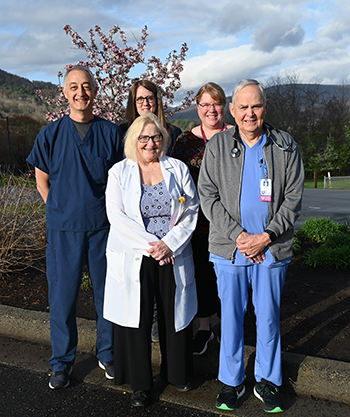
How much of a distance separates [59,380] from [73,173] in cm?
164

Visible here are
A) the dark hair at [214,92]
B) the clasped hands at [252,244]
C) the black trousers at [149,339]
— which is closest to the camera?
the clasped hands at [252,244]

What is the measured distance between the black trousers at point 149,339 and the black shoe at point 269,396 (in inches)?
21.4

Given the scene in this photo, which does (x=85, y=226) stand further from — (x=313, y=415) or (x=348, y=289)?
(x=348, y=289)

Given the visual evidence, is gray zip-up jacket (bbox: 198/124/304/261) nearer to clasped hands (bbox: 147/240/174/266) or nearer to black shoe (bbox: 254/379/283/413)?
clasped hands (bbox: 147/240/174/266)

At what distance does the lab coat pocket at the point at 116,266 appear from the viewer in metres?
3.01

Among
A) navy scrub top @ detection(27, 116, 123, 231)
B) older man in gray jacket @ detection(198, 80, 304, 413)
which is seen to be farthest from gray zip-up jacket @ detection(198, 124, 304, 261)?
navy scrub top @ detection(27, 116, 123, 231)

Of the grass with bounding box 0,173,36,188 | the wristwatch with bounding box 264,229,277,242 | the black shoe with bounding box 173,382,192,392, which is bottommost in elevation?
the black shoe with bounding box 173,382,192,392

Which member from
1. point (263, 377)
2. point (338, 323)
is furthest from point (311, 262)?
point (263, 377)

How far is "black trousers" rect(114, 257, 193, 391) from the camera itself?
120 inches

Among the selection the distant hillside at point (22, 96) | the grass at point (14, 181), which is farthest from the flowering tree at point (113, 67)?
the distant hillside at point (22, 96)

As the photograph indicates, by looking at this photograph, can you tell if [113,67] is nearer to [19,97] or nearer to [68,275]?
[68,275]

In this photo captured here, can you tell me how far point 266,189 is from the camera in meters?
2.84

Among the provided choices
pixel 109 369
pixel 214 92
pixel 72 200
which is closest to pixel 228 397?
pixel 109 369

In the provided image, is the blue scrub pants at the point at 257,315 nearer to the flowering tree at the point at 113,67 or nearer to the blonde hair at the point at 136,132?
the blonde hair at the point at 136,132
